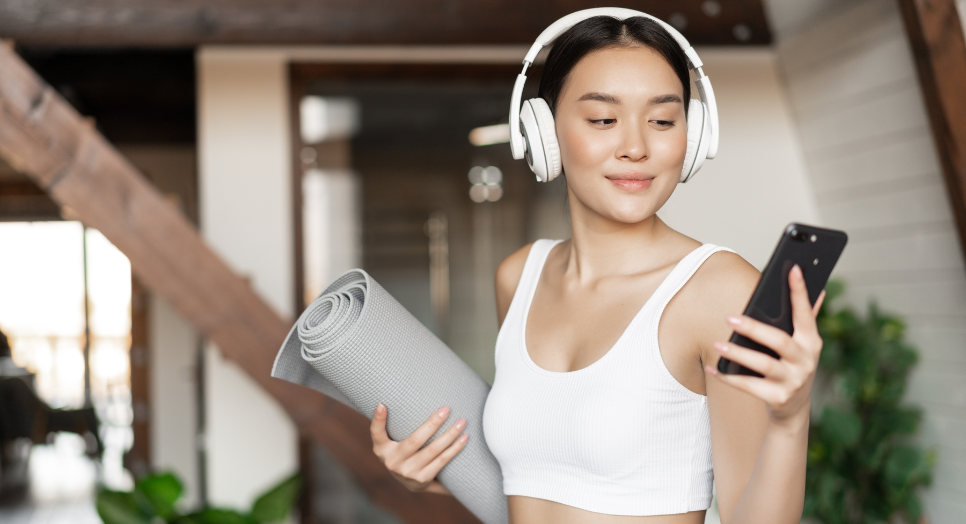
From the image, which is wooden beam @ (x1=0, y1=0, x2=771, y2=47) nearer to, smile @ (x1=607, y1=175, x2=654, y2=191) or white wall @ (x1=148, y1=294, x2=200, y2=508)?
smile @ (x1=607, y1=175, x2=654, y2=191)

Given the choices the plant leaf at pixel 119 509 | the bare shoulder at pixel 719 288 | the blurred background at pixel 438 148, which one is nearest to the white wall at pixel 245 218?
the blurred background at pixel 438 148

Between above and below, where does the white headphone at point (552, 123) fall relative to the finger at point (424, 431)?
above

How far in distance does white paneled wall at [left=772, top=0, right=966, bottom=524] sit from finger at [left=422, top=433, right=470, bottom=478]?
6.15ft

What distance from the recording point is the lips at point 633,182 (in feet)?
2.88

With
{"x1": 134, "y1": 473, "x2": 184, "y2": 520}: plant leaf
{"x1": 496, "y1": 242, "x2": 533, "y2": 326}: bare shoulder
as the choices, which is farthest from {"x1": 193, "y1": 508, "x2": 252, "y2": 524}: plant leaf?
{"x1": 496, "y1": 242, "x2": 533, "y2": 326}: bare shoulder

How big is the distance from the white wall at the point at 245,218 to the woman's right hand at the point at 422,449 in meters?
1.88

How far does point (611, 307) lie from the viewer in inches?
37.3

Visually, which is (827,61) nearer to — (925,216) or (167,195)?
(925,216)

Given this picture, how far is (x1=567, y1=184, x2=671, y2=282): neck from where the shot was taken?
3.17ft

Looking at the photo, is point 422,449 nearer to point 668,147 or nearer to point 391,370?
point 391,370

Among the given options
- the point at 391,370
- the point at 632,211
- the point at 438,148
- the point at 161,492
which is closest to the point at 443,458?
the point at 391,370

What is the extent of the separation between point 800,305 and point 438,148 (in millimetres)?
3586

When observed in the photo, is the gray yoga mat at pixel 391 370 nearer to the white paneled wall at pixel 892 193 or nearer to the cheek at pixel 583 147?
the cheek at pixel 583 147

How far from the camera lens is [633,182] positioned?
2.89 feet
